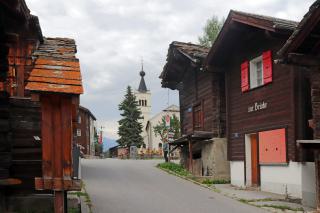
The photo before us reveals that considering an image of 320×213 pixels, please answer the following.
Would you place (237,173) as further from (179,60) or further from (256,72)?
(179,60)

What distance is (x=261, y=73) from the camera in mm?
17844

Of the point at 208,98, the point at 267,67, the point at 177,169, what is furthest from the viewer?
the point at 177,169

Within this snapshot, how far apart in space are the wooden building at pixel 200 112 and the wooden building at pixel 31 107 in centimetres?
1105

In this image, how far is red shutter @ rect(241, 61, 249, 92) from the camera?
715 inches

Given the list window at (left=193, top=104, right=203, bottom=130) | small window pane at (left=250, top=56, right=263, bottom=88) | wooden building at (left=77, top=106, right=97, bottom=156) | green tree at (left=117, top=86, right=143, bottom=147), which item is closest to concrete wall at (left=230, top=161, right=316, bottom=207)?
small window pane at (left=250, top=56, right=263, bottom=88)

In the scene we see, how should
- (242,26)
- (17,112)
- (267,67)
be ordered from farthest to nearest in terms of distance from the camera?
(242,26) < (267,67) < (17,112)

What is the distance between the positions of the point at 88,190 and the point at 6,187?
6546mm

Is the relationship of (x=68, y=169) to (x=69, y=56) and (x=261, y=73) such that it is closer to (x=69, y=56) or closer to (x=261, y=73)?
(x=69, y=56)

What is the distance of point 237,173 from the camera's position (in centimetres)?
1892

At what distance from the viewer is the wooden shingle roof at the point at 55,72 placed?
24.5 ft

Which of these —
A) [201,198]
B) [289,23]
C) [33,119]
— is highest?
[289,23]

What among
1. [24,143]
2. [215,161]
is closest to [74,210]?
[24,143]

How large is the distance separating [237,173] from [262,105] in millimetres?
3372

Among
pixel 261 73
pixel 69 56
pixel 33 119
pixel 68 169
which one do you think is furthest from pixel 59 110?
pixel 261 73
